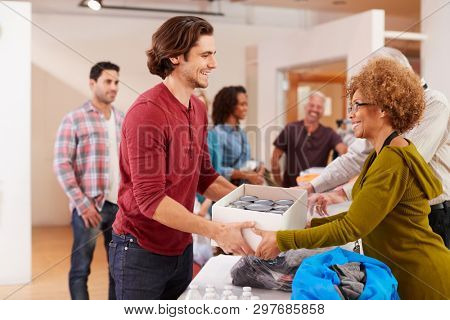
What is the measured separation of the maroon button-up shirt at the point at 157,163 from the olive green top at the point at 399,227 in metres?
0.37

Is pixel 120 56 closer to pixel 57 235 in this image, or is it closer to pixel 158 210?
pixel 57 235

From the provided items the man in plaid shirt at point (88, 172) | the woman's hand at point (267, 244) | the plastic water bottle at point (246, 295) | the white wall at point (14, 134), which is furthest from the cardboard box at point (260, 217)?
the white wall at point (14, 134)

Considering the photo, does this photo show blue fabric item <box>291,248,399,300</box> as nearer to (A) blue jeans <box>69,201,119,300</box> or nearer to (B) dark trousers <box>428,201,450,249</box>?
(B) dark trousers <box>428,201,450,249</box>

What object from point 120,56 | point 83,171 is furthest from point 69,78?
point 83,171

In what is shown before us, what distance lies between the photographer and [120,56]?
261 inches

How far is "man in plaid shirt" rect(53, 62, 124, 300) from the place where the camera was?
3.06 meters

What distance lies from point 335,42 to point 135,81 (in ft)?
9.18

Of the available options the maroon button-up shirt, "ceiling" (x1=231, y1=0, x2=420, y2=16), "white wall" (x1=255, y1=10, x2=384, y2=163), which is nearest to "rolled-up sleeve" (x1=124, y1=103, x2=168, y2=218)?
the maroon button-up shirt

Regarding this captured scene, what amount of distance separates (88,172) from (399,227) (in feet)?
6.93

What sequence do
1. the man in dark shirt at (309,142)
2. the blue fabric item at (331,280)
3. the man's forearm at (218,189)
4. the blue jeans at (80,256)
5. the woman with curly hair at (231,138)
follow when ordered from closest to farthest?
the blue fabric item at (331,280)
the man's forearm at (218,189)
the blue jeans at (80,256)
the woman with curly hair at (231,138)
the man in dark shirt at (309,142)

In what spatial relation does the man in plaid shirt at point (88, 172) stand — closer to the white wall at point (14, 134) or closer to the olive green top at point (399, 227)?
the white wall at point (14, 134)

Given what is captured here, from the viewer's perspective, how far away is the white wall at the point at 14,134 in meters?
3.60

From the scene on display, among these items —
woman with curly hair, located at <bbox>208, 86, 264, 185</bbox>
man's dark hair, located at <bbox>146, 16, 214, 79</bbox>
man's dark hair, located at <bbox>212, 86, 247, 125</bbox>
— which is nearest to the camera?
man's dark hair, located at <bbox>146, 16, 214, 79</bbox>

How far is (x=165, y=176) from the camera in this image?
1.59m
